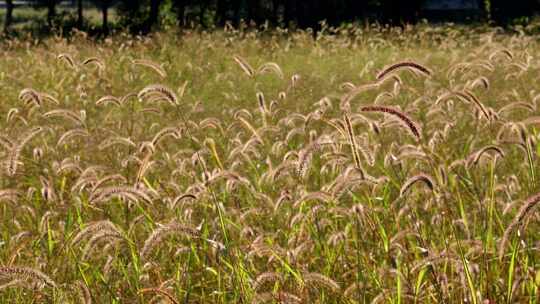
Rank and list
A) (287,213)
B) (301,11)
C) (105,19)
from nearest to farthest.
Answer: (287,213) < (301,11) < (105,19)

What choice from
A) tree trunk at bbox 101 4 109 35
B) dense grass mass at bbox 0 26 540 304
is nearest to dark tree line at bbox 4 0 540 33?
tree trunk at bbox 101 4 109 35

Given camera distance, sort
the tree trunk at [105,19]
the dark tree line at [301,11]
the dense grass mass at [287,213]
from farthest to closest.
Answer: the tree trunk at [105,19] < the dark tree line at [301,11] < the dense grass mass at [287,213]

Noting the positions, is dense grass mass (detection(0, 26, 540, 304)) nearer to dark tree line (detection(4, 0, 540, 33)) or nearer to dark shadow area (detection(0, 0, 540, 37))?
dark shadow area (detection(0, 0, 540, 37))

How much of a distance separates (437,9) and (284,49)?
3944cm

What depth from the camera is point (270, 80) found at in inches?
345

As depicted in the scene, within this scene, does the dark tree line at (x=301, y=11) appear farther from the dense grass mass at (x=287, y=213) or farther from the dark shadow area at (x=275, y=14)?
the dense grass mass at (x=287, y=213)

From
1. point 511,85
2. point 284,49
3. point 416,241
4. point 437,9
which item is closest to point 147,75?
point 284,49

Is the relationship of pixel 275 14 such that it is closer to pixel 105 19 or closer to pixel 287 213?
pixel 105 19

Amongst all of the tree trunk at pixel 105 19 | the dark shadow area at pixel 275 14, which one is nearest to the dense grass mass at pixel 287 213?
the dark shadow area at pixel 275 14

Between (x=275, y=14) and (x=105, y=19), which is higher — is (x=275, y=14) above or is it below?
above

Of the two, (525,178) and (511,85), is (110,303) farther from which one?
(511,85)

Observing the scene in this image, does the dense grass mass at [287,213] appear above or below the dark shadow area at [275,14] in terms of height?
above

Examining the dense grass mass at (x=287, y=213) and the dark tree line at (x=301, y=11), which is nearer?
the dense grass mass at (x=287, y=213)

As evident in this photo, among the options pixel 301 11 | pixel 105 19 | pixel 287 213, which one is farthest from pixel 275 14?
pixel 287 213
